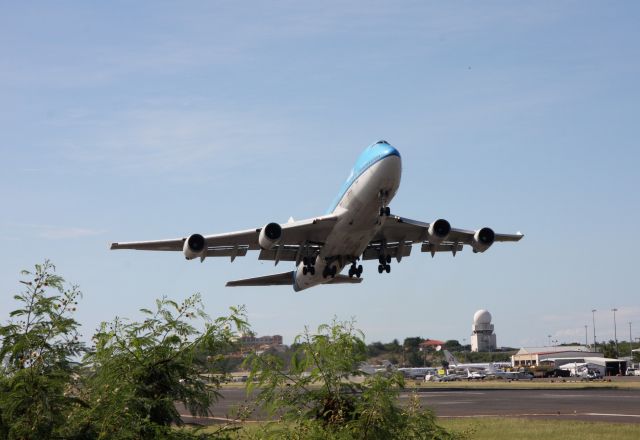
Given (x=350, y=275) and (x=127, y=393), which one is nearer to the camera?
(x=127, y=393)

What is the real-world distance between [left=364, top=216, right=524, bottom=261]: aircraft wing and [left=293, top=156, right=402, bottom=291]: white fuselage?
9.07 ft

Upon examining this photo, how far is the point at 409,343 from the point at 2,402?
7719 inches

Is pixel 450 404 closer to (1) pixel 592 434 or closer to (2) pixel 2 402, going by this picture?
(1) pixel 592 434

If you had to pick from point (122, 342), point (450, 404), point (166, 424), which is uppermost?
point (122, 342)

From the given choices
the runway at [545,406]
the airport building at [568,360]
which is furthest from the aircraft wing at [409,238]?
the airport building at [568,360]

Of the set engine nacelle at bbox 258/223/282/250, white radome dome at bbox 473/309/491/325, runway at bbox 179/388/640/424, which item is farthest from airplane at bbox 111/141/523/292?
white radome dome at bbox 473/309/491/325

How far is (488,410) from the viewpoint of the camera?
4684 cm

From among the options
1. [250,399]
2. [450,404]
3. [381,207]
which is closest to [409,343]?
[450,404]

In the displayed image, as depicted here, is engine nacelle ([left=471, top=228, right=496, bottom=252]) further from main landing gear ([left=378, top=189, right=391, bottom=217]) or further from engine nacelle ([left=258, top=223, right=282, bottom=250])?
engine nacelle ([left=258, top=223, right=282, bottom=250])

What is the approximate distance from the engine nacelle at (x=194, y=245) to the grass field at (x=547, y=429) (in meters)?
15.8

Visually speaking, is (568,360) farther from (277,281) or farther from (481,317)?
(277,281)

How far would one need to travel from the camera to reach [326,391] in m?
8.55

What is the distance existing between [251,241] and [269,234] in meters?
4.76

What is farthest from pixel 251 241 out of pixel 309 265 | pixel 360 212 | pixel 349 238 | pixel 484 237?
pixel 484 237
